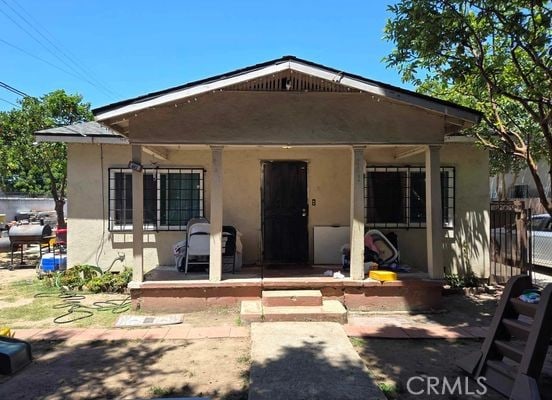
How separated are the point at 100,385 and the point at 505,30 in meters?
5.88

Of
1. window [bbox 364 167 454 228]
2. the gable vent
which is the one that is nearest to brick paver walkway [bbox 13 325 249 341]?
the gable vent

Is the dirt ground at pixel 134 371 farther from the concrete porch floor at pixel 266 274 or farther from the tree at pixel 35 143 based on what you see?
the tree at pixel 35 143

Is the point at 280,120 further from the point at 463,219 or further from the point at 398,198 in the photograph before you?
the point at 463,219

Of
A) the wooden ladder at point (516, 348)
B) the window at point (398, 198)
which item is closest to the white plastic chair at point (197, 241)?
the window at point (398, 198)

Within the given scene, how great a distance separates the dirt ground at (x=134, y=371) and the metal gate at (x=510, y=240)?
19.8ft

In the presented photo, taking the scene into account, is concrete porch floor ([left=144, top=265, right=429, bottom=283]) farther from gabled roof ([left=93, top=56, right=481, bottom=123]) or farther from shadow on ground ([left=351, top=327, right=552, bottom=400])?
gabled roof ([left=93, top=56, right=481, bottom=123])

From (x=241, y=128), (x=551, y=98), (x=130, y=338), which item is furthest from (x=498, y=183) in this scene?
(x=130, y=338)

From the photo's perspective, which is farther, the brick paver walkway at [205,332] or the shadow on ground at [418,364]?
the brick paver walkway at [205,332]

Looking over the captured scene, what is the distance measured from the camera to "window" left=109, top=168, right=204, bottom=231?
8.93 meters

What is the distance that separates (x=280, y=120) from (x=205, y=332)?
331 centimetres

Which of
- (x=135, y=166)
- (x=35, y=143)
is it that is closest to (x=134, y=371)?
(x=135, y=166)

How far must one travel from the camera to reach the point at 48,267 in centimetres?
985

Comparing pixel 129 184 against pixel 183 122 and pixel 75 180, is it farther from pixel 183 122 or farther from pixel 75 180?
pixel 183 122

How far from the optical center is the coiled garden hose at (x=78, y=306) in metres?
6.71
